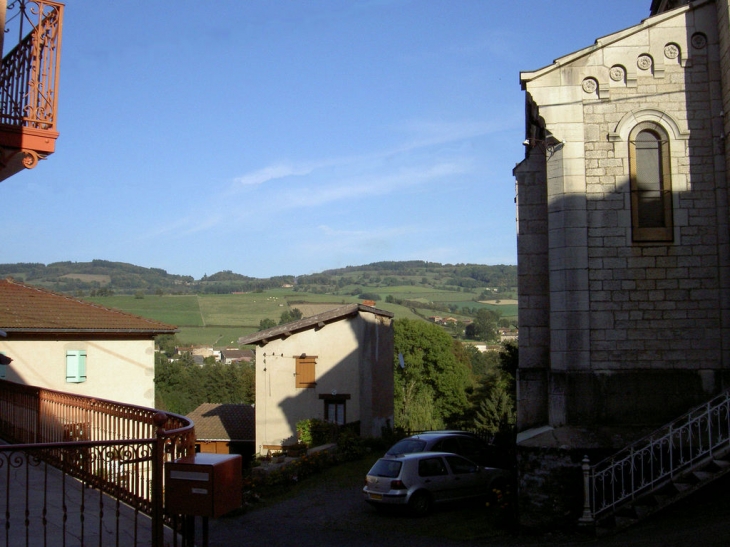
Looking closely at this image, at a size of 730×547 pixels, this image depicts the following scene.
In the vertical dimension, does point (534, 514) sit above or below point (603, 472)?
below

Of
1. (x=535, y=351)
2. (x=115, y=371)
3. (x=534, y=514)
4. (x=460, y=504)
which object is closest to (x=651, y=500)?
(x=534, y=514)

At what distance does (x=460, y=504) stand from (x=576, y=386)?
506 cm

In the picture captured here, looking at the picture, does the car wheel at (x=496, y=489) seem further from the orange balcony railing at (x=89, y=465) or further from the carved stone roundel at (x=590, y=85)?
the orange balcony railing at (x=89, y=465)

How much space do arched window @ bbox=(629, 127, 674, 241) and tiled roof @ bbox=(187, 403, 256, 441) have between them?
882 inches

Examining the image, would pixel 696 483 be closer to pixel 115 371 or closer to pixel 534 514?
pixel 534 514

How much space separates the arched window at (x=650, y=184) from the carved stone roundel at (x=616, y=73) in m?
0.91

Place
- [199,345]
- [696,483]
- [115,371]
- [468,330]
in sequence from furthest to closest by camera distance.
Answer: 1. [468,330]
2. [199,345]
3. [115,371]
4. [696,483]

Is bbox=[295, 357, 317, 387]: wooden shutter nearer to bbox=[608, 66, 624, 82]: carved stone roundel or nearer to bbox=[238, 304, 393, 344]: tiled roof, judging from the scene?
bbox=[238, 304, 393, 344]: tiled roof

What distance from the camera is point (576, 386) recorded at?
12242mm

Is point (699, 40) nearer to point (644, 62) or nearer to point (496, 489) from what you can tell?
point (644, 62)

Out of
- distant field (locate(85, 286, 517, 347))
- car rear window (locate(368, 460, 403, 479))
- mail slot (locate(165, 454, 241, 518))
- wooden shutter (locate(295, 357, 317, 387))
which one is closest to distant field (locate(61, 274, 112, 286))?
distant field (locate(85, 286, 517, 347))

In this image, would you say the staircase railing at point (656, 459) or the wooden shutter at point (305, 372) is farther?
the wooden shutter at point (305, 372)

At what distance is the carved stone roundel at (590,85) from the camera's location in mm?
12742

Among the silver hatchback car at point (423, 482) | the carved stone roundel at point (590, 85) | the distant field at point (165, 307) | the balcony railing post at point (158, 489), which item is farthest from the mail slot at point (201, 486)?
the distant field at point (165, 307)
